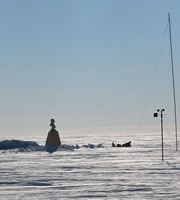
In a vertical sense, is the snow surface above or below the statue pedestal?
below

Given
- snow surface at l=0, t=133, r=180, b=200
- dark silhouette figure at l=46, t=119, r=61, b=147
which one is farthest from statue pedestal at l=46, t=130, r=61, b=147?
snow surface at l=0, t=133, r=180, b=200

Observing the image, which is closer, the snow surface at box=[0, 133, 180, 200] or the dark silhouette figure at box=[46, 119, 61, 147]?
the snow surface at box=[0, 133, 180, 200]

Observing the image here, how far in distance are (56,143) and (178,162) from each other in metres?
11.2

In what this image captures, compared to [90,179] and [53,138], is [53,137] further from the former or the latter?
A: [90,179]

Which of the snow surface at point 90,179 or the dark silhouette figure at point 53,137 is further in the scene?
the dark silhouette figure at point 53,137

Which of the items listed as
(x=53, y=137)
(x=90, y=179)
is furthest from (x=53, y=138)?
(x=90, y=179)

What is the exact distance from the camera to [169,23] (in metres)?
27.7

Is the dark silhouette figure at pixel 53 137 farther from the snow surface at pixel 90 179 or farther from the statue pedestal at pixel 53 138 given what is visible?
the snow surface at pixel 90 179

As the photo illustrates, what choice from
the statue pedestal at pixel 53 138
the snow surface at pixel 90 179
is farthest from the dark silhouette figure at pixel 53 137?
the snow surface at pixel 90 179

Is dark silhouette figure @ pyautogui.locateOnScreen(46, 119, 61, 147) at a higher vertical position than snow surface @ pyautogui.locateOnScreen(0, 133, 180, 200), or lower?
higher

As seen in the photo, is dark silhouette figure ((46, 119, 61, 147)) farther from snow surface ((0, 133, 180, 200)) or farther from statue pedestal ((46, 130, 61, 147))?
snow surface ((0, 133, 180, 200))

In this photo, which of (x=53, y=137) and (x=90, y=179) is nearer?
(x=90, y=179)

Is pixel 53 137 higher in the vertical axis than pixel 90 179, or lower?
higher

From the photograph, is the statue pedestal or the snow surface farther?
the statue pedestal
